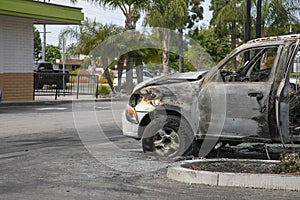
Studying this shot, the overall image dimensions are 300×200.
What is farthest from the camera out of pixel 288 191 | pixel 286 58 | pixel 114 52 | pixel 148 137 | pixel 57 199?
pixel 114 52

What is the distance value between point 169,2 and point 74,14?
14.6 metres

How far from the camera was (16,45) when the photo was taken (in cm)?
2447

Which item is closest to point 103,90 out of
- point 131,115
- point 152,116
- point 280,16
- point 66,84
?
point 66,84

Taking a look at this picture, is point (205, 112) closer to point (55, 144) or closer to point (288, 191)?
point (288, 191)

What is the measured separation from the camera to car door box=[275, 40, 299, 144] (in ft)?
28.3

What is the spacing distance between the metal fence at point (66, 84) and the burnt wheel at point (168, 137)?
19.0 metres

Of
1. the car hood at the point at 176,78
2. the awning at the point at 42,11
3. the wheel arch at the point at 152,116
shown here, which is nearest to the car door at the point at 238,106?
the car hood at the point at 176,78

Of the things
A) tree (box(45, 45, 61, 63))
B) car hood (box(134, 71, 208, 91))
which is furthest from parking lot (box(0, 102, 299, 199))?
tree (box(45, 45, 61, 63))

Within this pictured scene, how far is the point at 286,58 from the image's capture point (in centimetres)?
891

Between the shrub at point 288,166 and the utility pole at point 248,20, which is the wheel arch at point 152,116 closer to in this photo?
the shrub at point 288,166

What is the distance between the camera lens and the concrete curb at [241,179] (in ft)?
23.9

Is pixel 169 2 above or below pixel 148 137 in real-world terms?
above

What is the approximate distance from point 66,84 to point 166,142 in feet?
69.7

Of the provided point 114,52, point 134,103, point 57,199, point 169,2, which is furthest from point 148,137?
point 169,2
